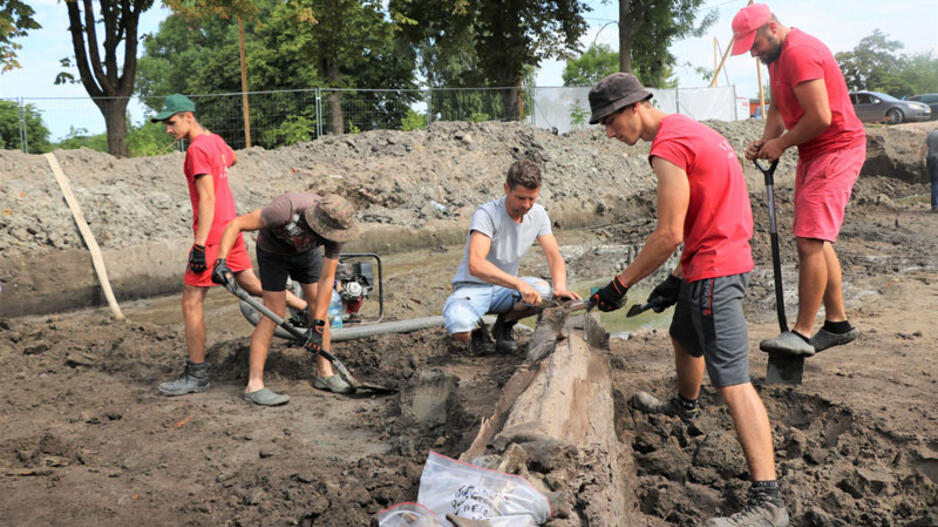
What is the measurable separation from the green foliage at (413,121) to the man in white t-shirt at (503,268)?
49.2 feet

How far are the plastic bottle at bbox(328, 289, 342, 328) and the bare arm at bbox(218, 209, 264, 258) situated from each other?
1.08 meters

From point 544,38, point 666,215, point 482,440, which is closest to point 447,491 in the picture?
point 482,440

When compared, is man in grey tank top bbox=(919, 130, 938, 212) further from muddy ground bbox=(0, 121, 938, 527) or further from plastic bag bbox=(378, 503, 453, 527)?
plastic bag bbox=(378, 503, 453, 527)

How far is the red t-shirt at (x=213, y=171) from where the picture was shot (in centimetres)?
498

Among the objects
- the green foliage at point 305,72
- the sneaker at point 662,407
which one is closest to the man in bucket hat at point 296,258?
the sneaker at point 662,407

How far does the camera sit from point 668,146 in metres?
2.92

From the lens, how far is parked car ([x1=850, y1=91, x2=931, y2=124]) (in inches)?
1051

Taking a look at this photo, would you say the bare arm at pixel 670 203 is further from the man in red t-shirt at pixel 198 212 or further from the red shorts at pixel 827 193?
the man in red t-shirt at pixel 198 212

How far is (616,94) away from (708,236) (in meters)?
0.72

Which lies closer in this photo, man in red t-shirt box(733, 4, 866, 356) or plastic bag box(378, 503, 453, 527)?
plastic bag box(378, 503, 453, 527)

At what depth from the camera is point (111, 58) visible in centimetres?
1466

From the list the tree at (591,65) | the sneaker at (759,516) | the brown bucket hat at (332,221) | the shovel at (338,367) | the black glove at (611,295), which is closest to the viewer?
the sneaker at (759,516)

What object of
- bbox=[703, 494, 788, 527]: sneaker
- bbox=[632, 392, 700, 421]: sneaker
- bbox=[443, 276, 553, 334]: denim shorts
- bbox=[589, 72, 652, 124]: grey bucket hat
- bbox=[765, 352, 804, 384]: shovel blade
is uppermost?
bbox=[589, 72, 652, 124]: grey bucket hat

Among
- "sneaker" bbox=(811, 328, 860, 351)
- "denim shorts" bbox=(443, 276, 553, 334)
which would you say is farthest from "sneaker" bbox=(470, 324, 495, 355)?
"sneaker" bbox=(811, 328, 860, 351)
